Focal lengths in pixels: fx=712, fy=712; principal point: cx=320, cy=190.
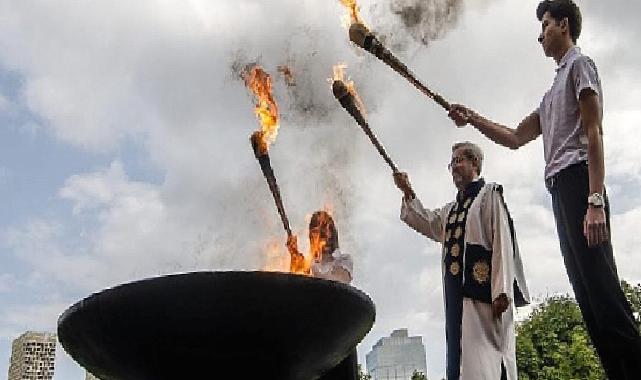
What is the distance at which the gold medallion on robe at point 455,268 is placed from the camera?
4.35 meters

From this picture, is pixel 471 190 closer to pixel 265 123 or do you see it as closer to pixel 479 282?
pixel 479 282

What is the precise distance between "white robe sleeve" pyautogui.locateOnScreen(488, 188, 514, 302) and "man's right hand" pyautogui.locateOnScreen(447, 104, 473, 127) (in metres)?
0.47

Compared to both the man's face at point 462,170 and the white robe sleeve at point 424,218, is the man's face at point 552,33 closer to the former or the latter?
the man's face at point 462,170

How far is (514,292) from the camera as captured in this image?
14.0 ft

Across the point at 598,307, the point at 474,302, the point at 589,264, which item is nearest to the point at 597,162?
the point at 589,264

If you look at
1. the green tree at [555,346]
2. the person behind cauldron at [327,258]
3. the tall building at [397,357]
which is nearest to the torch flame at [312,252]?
the person behind cauldron at [327,258]

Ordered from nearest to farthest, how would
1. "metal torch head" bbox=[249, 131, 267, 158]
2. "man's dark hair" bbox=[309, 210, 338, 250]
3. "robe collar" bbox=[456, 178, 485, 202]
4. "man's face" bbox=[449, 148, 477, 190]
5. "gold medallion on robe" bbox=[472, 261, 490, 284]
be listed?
"gold medallion on robe" bbox=[472, 261, 490, 284] < "robe collar" bbox=[456, 178, 485, 202] < "man's face" bbox=[449, 148, 477, 190] < "metal torch head" bbox=[249, 131, 267, 158] < "man's dark hair" bbox=[309, 210, 338, 250]

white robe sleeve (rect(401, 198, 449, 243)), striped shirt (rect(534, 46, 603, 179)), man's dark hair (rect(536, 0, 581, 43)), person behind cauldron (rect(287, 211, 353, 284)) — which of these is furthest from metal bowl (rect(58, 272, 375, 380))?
person behind cauldron (rect(287, 211, 353, 284))

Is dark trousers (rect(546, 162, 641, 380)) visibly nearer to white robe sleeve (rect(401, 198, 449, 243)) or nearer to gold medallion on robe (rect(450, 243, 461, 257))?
gold medallion on robe (rect(450, 243, 461, 257))

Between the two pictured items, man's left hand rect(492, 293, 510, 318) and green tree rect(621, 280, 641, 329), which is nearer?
man's left hand rect(492, 293, 510, 318)

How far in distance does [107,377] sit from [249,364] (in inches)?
25.6

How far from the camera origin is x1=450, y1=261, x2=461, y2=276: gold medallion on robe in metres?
4.35

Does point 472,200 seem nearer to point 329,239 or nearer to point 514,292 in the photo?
point 514,292

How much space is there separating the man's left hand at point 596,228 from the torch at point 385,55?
71.2 inches
